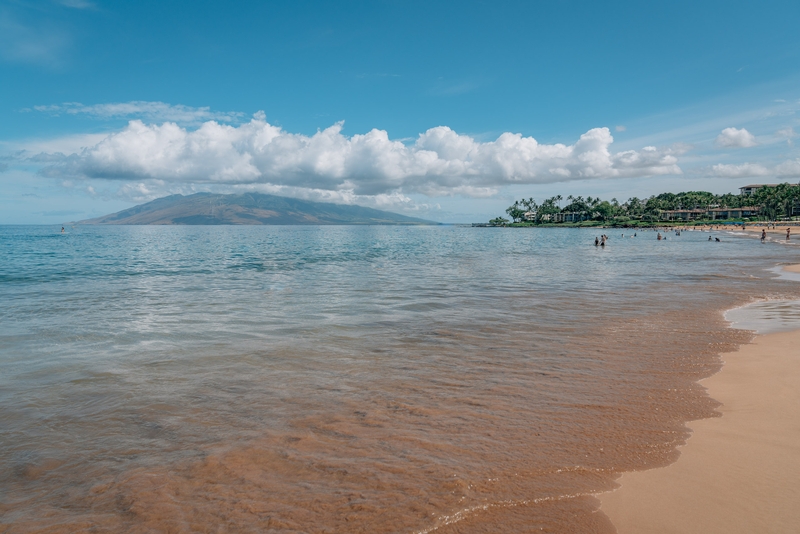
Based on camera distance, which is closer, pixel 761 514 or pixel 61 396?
pixel 761 514

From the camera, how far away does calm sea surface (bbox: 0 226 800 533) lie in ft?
16.8

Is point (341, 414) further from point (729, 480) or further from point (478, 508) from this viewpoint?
point (729, 480)

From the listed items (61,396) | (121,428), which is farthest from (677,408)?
(61,396)

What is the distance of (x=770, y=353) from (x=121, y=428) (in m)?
14.1

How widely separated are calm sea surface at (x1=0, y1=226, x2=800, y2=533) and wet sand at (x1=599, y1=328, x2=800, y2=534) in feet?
1.00

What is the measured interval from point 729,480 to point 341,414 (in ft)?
18.1

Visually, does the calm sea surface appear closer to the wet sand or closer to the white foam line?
the white foam line

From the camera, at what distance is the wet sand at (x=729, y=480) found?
474cm

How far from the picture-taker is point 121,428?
7.26 metres

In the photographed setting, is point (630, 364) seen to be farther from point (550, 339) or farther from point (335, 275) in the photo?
point (335, 275)

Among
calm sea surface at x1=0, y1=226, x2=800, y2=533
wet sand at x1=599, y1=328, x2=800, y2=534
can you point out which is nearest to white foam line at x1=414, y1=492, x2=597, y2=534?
calm sea surface at x1=0, y1=226, x2=800, y2=533

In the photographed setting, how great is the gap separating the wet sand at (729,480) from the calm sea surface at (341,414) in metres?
0.31

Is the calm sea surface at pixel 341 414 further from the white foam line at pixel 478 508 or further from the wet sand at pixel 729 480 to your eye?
the wet sand at pixel 729 480

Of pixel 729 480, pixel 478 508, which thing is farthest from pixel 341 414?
pixel 729 480
